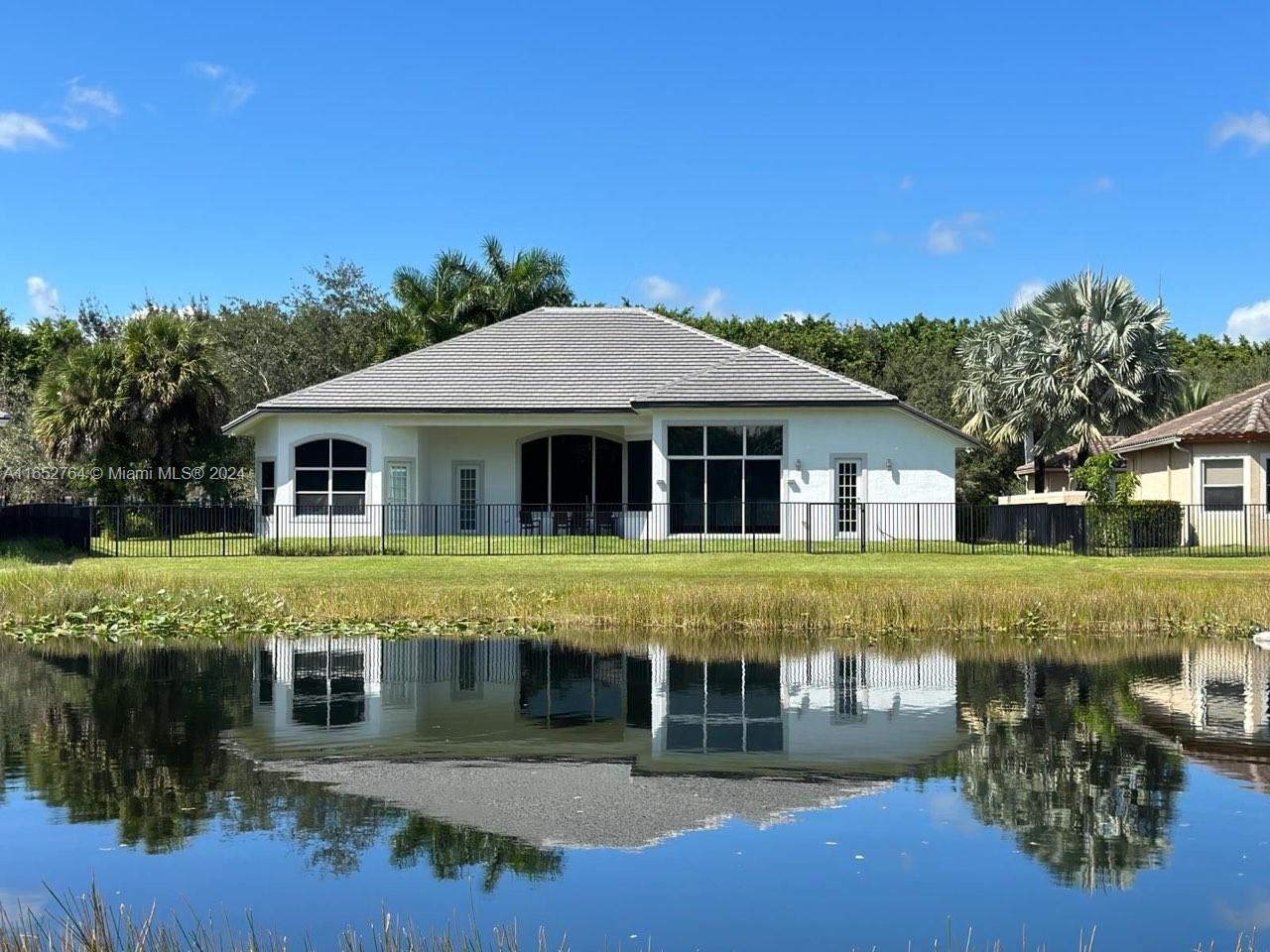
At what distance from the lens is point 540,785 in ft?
35.2

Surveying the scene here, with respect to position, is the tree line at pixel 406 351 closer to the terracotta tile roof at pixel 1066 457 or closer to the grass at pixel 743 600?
the terracotta tile roof at pixel 1066 457

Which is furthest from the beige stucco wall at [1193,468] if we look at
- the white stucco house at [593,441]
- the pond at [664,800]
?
the pond at [664,800]

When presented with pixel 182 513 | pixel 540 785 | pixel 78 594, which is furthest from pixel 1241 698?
pixel 182 513

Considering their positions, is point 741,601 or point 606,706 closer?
point 606,706

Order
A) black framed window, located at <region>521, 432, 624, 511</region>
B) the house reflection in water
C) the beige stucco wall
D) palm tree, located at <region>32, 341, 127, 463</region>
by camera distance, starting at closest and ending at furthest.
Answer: the house reflection in water
the beige stucco wall
black framed window, located at <region>521, 432, 624, 511</region>
palm tree, located at <region>32, 341, 127, 463</region>

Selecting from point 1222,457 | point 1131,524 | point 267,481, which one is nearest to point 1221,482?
point 1222,457

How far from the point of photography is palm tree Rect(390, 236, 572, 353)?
48219mm

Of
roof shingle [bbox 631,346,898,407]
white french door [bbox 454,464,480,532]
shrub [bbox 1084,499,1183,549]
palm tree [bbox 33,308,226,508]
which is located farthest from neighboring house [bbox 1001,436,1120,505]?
palm tree [bbox 33,308,226,508]

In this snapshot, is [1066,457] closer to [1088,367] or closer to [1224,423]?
[1088,367]

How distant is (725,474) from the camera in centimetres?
3375

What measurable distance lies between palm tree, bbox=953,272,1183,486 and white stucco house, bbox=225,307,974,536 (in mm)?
11440

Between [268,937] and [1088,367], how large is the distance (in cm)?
4100

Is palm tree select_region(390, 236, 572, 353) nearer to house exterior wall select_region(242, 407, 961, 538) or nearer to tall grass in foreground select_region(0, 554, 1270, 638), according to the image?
house exterior wall select_region(242, 407, 961, 538)

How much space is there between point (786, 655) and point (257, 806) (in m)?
9.54
